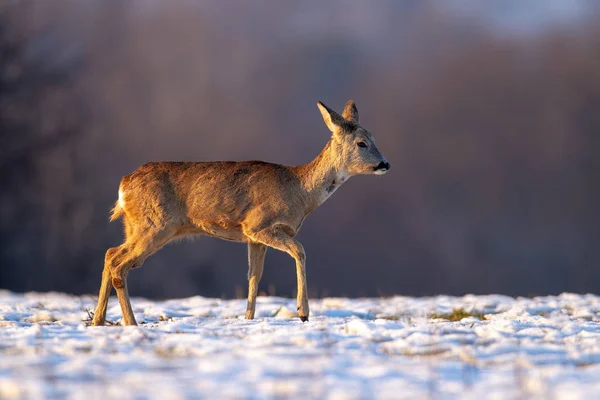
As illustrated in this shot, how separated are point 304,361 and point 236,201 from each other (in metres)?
5.59

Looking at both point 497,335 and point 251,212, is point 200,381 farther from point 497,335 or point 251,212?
point 251,212

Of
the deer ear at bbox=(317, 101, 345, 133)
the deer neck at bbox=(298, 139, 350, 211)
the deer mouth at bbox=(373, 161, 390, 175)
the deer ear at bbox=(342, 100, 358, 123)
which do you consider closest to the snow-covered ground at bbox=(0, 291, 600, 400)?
the deer neck at bbox=(298, 139, 350, 211)

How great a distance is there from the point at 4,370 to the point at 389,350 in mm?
3252

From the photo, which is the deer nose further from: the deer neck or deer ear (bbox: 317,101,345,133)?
deer ear (bbox: 317,101,345,133)

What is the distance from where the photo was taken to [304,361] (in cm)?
636

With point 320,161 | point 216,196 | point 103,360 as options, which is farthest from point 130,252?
point 103,360

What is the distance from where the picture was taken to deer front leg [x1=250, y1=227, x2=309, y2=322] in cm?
1072

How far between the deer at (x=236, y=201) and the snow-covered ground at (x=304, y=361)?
2.12 m

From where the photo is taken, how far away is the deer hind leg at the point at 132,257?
11008mm

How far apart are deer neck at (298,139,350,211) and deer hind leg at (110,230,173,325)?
7.50 ft

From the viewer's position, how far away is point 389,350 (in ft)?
23.8

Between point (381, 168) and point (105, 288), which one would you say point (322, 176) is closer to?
→ point (381, 168)

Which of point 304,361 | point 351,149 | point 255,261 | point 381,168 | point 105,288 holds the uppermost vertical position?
point 351,149

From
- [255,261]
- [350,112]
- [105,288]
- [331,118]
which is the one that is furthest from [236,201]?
[350,112]
